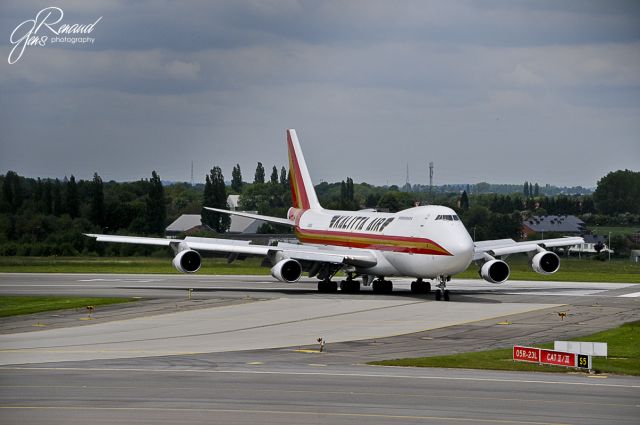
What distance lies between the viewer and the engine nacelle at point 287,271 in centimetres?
7700

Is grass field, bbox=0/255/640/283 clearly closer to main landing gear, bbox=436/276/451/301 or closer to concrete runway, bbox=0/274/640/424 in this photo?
concrete runway, bbox=0/274/640/424

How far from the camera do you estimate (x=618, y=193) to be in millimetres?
168875

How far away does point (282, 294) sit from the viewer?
3088 inches

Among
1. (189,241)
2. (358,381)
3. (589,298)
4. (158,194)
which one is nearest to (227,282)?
(189,241)

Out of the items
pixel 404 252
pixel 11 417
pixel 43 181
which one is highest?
pixel 43 181

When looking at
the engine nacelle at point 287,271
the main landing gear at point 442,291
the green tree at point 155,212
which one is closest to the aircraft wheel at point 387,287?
the engine nacelle at point 287,271

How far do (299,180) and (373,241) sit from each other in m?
22.9

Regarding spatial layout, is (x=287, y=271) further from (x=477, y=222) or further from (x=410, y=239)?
(x=477, y=222)

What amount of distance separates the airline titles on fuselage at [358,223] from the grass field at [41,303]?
61.4 feet

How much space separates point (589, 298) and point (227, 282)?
104 feet

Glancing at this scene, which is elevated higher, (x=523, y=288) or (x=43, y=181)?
(x=43, y=181)

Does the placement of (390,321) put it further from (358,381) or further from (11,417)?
(11,417)

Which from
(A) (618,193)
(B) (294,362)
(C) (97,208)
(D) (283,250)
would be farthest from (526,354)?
(A) (618,193)

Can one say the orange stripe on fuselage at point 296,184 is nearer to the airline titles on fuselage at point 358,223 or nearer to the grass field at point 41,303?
the airline titles on fuselage at point 358,223
